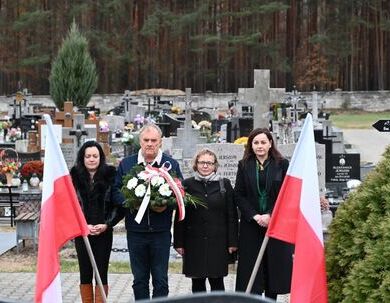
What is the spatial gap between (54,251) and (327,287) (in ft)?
6.32

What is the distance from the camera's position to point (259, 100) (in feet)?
44.8

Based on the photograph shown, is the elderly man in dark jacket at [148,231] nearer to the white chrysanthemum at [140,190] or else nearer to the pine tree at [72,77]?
the white chrysanthemum at [140,190]

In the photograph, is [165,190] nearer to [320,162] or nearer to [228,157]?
[320,162]

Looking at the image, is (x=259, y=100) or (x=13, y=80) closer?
(x=259, y=100)

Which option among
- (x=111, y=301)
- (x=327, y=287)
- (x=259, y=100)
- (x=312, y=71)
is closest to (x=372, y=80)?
(x=312, y=71)

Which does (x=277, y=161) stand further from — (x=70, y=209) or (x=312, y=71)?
(x=312, y=71)

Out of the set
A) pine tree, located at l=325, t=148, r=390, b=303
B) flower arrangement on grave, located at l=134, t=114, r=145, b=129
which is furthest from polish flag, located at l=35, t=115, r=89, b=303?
flower arrangement on grave, located at l=134, t=114, r=145, b=129

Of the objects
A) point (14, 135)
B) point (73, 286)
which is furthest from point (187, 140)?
point (73, 286)

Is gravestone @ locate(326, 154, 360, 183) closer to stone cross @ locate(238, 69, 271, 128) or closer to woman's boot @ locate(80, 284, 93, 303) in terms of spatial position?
stone cross @ locate(238, 69, 271, 128)

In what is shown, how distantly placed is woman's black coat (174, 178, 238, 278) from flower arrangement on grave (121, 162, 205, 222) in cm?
26

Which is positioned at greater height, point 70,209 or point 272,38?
point 272,38

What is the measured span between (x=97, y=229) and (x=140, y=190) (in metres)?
0.60

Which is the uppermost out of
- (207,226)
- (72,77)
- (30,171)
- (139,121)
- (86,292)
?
(72,77)

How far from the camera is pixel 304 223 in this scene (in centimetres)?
489
